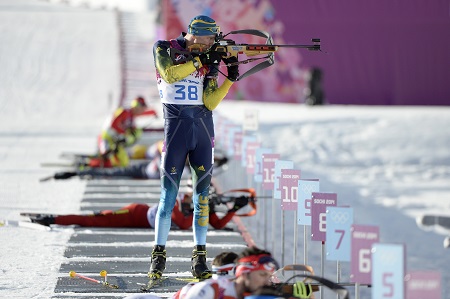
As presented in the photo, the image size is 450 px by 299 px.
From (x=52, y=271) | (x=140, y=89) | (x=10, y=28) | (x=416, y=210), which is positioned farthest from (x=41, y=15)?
(x=52, y=271)

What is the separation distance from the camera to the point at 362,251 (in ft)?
24.4

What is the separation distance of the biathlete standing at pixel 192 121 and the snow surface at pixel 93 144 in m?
1.18

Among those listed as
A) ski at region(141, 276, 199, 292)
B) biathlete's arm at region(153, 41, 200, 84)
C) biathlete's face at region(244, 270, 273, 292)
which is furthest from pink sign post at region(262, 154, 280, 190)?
biathlete's face at region(244, 270, 273, 292)

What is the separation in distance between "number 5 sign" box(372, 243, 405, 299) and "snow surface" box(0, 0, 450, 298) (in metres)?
3.42

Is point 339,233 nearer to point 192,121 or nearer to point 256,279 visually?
point 256,279

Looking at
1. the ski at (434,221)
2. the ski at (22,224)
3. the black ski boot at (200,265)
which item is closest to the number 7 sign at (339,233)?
the ski at (434,221)

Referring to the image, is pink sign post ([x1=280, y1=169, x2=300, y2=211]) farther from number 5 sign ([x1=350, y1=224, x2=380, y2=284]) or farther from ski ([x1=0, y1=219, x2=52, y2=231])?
ski ([x1=0, y1=219, x2=52, y2=231])

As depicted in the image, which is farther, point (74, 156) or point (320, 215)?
point (74, 156)

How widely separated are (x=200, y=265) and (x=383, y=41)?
26939 mm

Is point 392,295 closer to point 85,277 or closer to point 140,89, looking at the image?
point 85,277

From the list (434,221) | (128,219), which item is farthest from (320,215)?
(128,219)

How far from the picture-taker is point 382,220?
57.7 feet

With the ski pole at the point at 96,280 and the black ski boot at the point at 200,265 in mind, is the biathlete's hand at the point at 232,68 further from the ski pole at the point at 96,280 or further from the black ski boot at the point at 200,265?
the ski pole at the point at 96,280

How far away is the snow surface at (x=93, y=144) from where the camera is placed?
1396 cm
